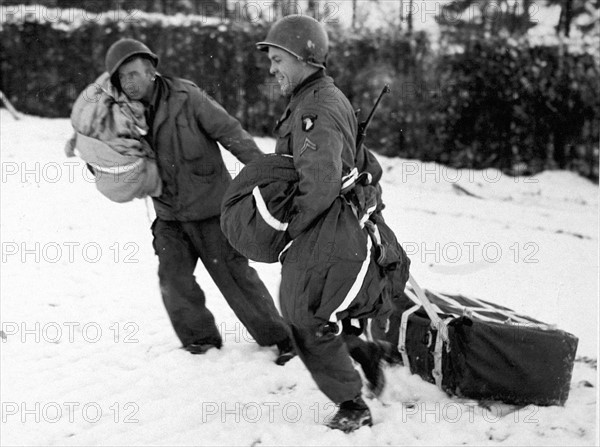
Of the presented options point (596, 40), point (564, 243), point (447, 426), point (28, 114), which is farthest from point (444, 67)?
point (447, 426)

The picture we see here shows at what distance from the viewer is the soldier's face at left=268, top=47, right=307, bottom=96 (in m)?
2.86

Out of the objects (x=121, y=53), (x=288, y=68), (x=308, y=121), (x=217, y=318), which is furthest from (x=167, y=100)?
(x=217, y=318)

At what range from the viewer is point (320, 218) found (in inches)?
105

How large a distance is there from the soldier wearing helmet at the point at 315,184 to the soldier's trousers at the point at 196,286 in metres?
0.84

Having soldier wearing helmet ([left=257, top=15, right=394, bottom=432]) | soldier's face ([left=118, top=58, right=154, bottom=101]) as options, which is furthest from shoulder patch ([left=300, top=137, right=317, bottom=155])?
soldier's face ([left=118, top=58, right=154, bottom=101])

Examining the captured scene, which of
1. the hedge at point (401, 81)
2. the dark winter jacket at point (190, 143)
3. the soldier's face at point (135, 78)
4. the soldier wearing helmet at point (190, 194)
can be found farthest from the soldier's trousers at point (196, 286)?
the hedge at point (401, 81)

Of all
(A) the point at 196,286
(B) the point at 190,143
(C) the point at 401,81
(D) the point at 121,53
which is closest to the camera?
(D) the point at 121,53

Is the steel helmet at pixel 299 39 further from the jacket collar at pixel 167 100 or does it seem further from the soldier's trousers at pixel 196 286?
the soldier's trousers at pixel 196 286

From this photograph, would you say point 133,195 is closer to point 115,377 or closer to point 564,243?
point 115,377

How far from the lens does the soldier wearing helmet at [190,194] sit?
3.54 metres

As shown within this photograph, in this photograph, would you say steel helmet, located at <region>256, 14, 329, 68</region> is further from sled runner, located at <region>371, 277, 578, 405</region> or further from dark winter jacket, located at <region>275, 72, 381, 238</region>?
sled runner, located at <region>371, 277, 578, 405</region>

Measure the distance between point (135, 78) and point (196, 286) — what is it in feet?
4.13

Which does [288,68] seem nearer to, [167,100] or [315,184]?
[315,184]

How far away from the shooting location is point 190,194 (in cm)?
357
